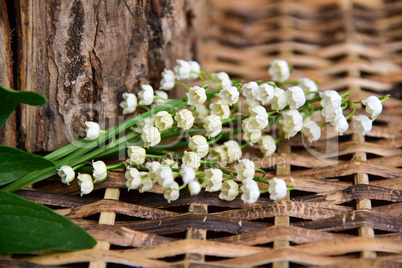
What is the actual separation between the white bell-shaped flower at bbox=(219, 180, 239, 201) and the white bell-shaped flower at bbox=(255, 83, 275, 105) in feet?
0.46

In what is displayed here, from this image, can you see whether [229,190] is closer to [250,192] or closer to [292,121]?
[250,192]

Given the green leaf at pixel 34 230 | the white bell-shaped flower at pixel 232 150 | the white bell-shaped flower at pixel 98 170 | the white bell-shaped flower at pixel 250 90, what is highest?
the white bell-shaped flower at pixel 250 90

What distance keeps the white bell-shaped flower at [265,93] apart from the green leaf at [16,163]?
1.10 feet

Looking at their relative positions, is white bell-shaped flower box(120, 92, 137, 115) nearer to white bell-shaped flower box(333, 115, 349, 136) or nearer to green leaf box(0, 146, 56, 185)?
green leaf box(0, 146, 56, 185)

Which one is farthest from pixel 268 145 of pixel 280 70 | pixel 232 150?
pixel 280 70

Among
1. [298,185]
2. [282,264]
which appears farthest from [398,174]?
[282,264]

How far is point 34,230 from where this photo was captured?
579 mm

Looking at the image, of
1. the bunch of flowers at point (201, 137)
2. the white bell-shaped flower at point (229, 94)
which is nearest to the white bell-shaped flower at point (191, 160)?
the bunch of flowers at point (201, 137)

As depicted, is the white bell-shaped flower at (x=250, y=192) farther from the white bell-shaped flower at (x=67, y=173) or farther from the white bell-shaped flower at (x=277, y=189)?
the white bell-shaped flower at (x=67, y=173)

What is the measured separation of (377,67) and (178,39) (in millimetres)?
498

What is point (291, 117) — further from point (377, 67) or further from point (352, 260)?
point (377, 67)

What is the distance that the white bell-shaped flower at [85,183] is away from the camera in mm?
668

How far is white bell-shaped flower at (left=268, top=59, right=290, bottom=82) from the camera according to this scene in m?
0.83

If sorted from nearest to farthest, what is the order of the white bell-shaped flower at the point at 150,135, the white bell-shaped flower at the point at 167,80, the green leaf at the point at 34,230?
the green leaf at the point at 34,230 < the white bell-shaped flower at the point at 150,135 < the white bell-shaped flower at the point at 167,80
